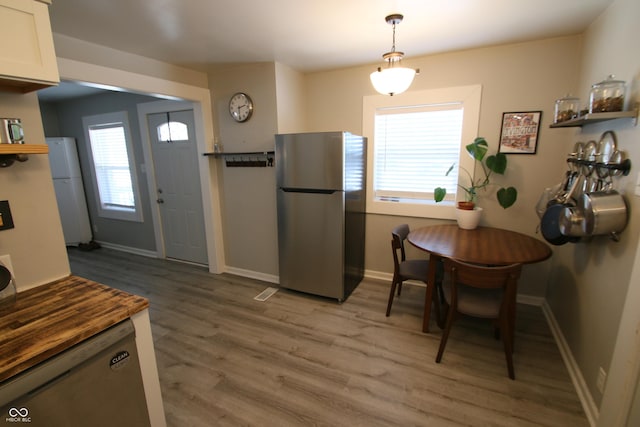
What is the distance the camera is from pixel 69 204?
4.73 meters

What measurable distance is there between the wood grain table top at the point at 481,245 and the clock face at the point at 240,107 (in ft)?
7.07

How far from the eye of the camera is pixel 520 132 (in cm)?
260

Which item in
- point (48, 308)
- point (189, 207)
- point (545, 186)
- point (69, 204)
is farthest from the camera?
point (69, 204)

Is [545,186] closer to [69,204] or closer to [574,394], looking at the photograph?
[574,394]

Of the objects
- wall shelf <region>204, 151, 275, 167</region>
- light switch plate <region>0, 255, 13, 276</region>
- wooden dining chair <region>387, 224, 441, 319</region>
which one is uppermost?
wall shelf <region>204, 151, 275, 167</region>

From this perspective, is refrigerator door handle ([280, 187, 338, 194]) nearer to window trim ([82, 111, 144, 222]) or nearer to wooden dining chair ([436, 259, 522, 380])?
wooden dining chair ([436, 259, 522, 380])

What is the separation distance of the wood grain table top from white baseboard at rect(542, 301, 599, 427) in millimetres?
712

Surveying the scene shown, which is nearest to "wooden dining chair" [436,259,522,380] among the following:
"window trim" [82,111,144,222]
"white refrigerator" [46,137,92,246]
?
"window trim" [82,111,144,222]

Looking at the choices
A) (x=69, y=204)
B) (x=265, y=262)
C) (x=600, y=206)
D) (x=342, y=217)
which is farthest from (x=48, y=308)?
(x=69, y=204)

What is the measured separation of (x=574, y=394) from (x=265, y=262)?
288 cm

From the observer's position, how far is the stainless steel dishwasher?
882 mm

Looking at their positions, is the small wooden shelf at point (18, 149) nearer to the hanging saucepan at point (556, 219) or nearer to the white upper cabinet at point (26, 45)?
the white upper cabinet at point (26, 45)

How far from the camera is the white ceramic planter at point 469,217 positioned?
8.73 feet

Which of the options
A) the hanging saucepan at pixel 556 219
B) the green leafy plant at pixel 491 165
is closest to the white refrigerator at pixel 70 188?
the green leafy plant at pixel 491 165
